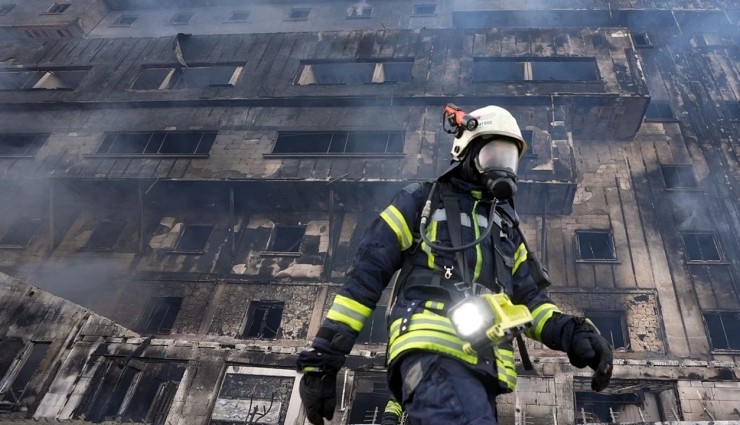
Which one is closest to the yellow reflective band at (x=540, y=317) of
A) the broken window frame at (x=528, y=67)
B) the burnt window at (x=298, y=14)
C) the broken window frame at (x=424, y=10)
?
the broken window frame at (x=528, y=67)

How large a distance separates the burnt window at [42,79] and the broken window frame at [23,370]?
43.1ft

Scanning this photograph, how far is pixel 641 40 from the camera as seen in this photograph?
18.8 metres

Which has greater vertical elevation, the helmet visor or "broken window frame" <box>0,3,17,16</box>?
"broken window frame" <box>0,3,17,16</box>

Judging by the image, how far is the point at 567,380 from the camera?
810 centimetres

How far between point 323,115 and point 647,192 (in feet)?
37.6

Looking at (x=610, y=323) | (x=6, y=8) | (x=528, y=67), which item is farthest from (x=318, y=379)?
(x=6, y=8)

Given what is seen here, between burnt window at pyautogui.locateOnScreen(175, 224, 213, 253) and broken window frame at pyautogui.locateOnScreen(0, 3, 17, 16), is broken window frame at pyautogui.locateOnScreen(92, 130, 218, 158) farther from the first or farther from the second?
broken window frame at pyautogui.locateOnScreen(0, 3, 17, 16)

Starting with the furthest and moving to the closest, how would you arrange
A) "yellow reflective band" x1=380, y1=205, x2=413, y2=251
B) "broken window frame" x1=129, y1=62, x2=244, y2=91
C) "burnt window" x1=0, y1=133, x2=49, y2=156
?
"broken window frame" x1=129, y1=62, x2=244, y2=91 → "burnt window" x1=0, y1=133, x2=49, y2=156 → "yellow reflective band" x1=380, y1=205, x2=413, y2=251

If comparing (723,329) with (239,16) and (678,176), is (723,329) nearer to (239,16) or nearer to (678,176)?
(678,176)

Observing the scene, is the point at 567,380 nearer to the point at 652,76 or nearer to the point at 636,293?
the point at 636,293

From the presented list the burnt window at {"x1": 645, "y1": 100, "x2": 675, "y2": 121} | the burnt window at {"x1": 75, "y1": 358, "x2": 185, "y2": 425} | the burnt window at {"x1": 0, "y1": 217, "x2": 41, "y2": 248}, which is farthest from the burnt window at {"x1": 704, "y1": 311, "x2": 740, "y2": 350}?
the burnt window at {"x1": 0, "y1": 217, "x2": 41, "y2": 248}

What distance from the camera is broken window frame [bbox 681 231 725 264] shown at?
→ 38.5 feet

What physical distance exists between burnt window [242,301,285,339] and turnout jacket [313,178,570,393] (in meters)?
9.48

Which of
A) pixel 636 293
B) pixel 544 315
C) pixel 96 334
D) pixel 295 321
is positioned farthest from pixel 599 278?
pixel 96 334
